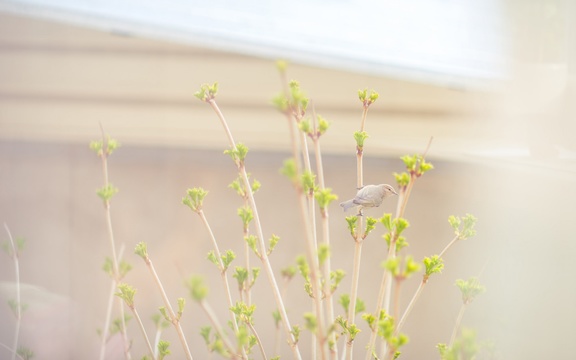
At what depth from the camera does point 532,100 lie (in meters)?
0.88

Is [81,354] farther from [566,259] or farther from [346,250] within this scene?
[566,259]

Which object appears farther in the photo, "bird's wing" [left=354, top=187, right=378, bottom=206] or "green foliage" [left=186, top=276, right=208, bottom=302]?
"bird's wing" [left=354, top=187, right=378, bottom=206]

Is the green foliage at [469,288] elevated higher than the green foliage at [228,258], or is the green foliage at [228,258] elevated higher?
the green foliage at [228,258]

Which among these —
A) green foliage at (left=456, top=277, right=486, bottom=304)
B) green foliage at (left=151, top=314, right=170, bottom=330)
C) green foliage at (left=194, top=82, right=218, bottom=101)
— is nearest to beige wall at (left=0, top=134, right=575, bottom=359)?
green foliage at (left=151, top=314, right=170, bottom=330)

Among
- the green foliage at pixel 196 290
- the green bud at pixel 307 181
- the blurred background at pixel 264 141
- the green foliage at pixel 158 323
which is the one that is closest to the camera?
the green foliage at pixel 196 290

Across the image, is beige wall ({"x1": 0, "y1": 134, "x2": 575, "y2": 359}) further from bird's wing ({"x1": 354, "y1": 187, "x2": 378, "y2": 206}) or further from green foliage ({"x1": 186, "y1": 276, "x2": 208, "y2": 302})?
green foliage ({"x1": 186, "y1": 276, "x2": 208, "y2": 302})

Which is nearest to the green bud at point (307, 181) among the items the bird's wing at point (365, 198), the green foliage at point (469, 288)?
the bird's wing at point (365, 198)

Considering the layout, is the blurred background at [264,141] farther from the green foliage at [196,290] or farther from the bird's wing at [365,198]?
the green foliage at [196,290]

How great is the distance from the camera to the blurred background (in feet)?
2.89

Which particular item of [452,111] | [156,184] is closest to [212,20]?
[156,184]

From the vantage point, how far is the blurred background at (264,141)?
88 centimetres

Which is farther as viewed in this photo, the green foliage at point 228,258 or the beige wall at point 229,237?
the beige wall at point 229,237

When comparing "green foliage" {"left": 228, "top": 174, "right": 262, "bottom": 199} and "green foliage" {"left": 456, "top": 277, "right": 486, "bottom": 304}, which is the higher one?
"green foliage" {"left": 228, "top": 174, "right": 262, "bottom": 199}

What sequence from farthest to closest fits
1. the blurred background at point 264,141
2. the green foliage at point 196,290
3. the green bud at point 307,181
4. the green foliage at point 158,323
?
the blurred background at point 264,141 < the green foliage at point 158,323 < the green bud at point 307,181 < the green foliage at point 196,290
